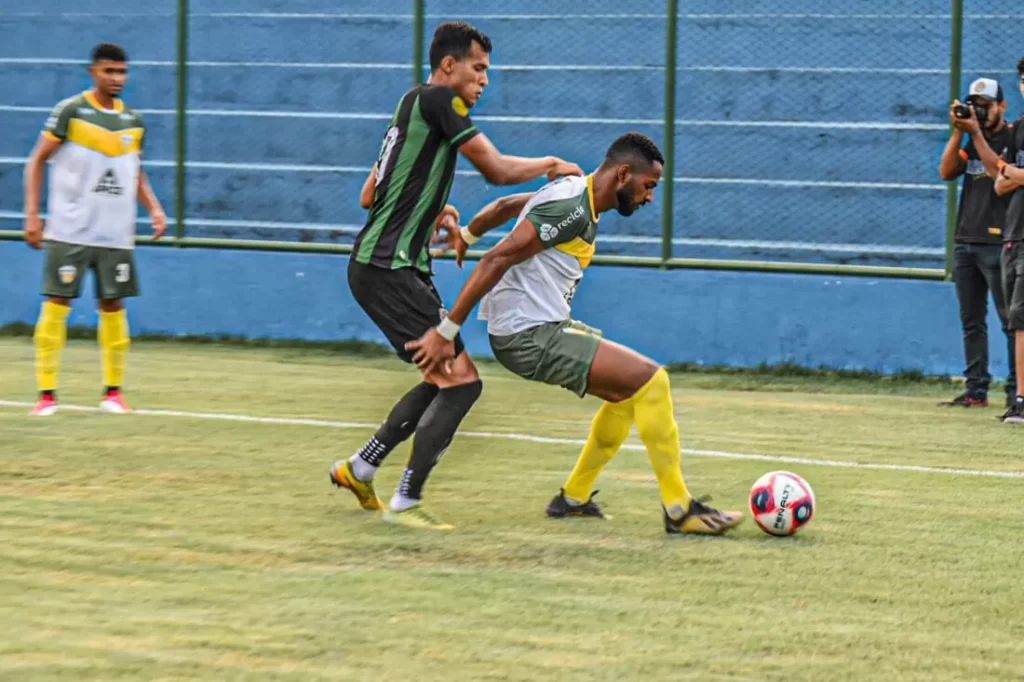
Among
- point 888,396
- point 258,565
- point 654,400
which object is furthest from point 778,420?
point 258,565

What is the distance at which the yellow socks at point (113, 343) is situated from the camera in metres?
10.3

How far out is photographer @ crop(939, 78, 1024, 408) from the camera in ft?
38.3

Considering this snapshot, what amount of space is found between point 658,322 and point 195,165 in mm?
6375

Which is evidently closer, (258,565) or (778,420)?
(258,565)

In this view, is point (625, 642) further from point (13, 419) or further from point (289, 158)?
point (289, 158)

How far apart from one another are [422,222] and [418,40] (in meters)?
9.08

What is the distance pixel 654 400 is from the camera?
6.69 m

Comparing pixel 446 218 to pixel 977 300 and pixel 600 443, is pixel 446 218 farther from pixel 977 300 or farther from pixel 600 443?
pixel 977 300

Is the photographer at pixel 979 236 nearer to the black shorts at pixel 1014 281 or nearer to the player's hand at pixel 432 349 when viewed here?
the black shorts at pixel 1014 281

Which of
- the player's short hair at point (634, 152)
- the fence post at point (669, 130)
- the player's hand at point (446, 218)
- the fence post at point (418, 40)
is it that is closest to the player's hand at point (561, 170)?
the player's short hair at point (634, 152)

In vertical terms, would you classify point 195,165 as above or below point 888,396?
above

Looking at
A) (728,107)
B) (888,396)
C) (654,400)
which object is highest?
(728,107)

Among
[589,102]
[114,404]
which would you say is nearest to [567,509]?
[114,404]

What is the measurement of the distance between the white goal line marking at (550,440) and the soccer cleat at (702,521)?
237 cm
